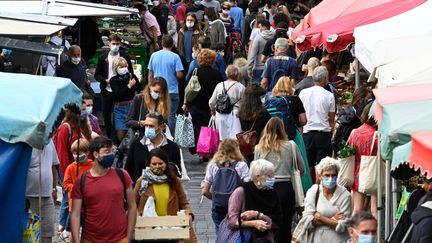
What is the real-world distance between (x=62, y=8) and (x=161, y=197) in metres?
8.97

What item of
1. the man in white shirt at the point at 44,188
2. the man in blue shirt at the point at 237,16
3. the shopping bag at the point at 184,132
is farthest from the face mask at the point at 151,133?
the man in blue shirt at the point at 237,16

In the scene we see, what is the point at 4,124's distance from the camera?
10.8m

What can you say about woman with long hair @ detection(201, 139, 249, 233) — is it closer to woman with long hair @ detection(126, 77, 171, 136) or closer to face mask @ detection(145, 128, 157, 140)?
face mask @ detection(145, 128, 157, 140)

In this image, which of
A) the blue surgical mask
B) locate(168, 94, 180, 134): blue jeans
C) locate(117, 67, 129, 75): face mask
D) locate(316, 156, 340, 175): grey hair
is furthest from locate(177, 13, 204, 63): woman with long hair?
the blue surgical mask

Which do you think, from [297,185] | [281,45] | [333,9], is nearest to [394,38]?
[297,185]

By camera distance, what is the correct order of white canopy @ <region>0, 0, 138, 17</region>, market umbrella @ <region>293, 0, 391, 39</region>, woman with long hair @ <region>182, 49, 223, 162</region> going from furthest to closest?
1. woman with long hair @ <region>182, 49, 223, 162</region>
2. market umbrella @ <region>293, 0, 391, 39</region>
3. white canopy @ <region>0, 0, 138, 17</region>

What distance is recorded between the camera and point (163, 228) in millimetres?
13492

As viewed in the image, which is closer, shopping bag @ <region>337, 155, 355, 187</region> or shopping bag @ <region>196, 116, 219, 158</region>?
shopping bag @ <region>337, 155, 355, 187</region>

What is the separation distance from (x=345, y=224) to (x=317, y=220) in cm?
30

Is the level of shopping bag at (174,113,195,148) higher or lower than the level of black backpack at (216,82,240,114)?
lower

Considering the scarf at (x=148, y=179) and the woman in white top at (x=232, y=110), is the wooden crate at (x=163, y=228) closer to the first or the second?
the scarf at (x=148, y=179)

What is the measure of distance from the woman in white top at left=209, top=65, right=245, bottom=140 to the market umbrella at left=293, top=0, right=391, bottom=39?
215cm

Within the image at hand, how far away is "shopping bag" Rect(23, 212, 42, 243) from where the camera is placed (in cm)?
1187

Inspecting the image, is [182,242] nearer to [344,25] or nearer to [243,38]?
[344,25]
